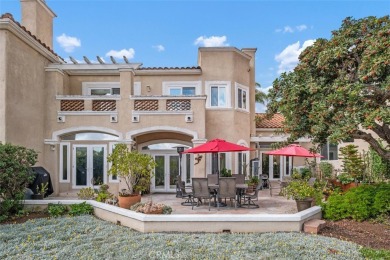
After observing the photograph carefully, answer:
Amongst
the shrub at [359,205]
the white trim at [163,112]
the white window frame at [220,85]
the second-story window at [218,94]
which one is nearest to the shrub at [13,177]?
the white trim at [163,112]

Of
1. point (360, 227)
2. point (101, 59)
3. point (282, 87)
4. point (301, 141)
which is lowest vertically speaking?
point (360, 227)

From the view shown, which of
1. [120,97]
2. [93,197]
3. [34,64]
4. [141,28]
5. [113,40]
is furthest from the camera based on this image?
[113,40]

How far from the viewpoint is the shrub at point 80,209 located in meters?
11.4

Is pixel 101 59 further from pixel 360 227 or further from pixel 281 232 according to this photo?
pixel 360 227

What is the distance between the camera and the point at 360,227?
10109 mm

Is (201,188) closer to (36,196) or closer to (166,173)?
(36,196)

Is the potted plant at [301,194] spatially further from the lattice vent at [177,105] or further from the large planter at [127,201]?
the lattice vent at [177,105]

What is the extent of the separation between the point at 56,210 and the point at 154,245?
525 cm

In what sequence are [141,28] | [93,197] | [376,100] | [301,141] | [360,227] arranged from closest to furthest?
[376,100] → [360,227] → [93,197] → [141,28] → [301,141]

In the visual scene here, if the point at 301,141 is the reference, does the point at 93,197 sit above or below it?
below

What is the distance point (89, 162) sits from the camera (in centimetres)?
1805

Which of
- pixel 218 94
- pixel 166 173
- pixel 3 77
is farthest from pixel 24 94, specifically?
pixel 218 94

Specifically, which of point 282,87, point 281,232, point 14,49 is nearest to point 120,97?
point 14,49

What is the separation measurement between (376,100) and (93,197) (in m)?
11.2
